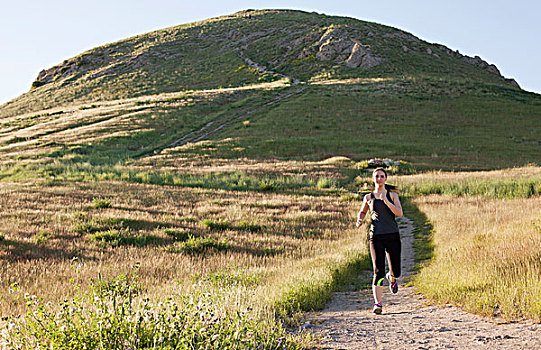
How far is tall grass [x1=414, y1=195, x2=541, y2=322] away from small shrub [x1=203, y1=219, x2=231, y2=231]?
6515mm

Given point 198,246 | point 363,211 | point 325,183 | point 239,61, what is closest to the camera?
point 363,211

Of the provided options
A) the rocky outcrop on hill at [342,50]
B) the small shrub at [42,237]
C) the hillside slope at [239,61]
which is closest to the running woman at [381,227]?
the small shrub at [42,237]

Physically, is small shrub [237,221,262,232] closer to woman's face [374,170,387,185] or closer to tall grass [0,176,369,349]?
tall grass [0,176,369,349]

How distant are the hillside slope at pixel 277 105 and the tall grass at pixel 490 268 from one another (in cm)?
2051

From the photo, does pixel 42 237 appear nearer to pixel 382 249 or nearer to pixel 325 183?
pixel 382 249

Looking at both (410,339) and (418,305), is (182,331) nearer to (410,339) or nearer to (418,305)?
(410,339)

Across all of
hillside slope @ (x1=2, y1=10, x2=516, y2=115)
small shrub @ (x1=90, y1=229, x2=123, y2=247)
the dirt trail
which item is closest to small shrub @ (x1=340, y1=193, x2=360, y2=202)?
small shrub @ (x1=90, y1=229, x2=123, y2=247)

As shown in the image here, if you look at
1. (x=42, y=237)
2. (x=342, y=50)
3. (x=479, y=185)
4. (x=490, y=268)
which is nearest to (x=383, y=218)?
(x=490, y=268)

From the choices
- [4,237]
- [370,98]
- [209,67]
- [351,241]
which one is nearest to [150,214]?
[4,237]

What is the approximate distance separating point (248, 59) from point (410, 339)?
10195 cm

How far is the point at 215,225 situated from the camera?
45.5ft

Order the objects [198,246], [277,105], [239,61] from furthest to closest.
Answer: [239,61]
[277,105]
[198,246]

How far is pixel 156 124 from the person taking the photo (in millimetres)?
50938

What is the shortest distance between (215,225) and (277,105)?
4534 cm
